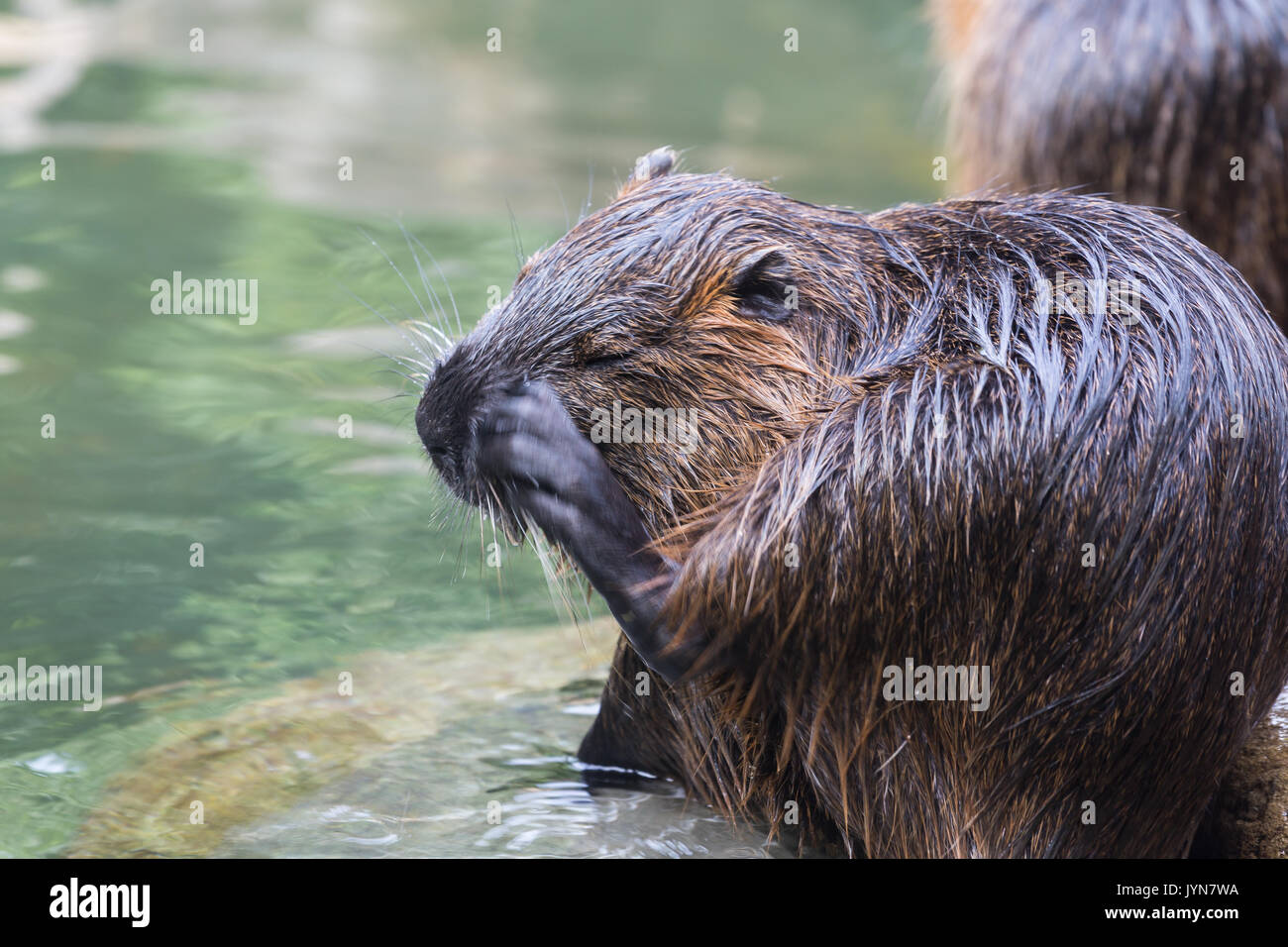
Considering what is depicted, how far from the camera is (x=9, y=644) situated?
4.07 metres

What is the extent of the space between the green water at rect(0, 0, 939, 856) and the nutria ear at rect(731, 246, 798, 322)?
2.32 ft

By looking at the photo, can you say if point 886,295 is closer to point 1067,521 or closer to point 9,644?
point 1067,521

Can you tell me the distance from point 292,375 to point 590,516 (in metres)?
3.58

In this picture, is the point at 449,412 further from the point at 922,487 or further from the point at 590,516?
the point at 922,487

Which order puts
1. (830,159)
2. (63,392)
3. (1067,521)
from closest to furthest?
(1067,521) < (63,392) < (830,159)

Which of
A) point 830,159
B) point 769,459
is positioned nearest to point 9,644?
point 769,459

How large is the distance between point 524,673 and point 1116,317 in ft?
6.79

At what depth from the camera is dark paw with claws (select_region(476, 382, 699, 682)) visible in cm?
278

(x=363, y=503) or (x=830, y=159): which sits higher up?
(x=830, y=159)

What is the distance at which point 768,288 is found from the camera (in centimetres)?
297

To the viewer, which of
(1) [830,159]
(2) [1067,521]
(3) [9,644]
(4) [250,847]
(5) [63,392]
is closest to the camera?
(2) [1067,521]
